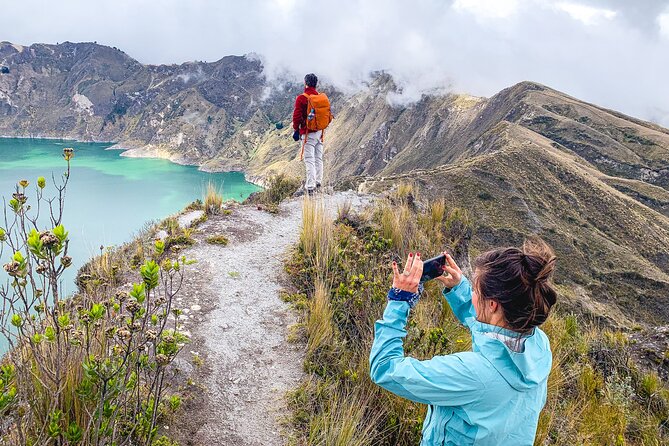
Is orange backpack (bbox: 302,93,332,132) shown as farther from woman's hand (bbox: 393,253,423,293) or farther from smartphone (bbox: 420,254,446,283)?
woman's hand (bbox: 393,253,423,293)

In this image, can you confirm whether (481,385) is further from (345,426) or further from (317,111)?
(317,111)

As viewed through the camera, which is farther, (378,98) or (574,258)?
(378,98)

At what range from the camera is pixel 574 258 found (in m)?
23.2

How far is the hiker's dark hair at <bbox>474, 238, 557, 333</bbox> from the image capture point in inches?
65.7

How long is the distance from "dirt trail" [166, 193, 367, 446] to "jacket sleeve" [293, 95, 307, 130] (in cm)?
276

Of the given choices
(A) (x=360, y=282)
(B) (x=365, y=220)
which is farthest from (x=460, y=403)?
(B) (x=365, y=220)

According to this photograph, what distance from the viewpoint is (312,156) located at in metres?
9.16

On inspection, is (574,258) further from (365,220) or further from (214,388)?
(214,388)

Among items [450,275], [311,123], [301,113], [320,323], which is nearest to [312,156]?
[311,123]

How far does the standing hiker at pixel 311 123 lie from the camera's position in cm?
850

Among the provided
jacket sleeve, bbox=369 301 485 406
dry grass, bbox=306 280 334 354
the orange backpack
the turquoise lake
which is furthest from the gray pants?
jacket sleeve, bbox=369 301 485 406

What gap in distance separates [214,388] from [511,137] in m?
37.3

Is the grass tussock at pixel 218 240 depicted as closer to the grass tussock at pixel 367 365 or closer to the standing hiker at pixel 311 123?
the grass tussock at pixel 367 365

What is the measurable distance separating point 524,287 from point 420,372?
559 millimetres
